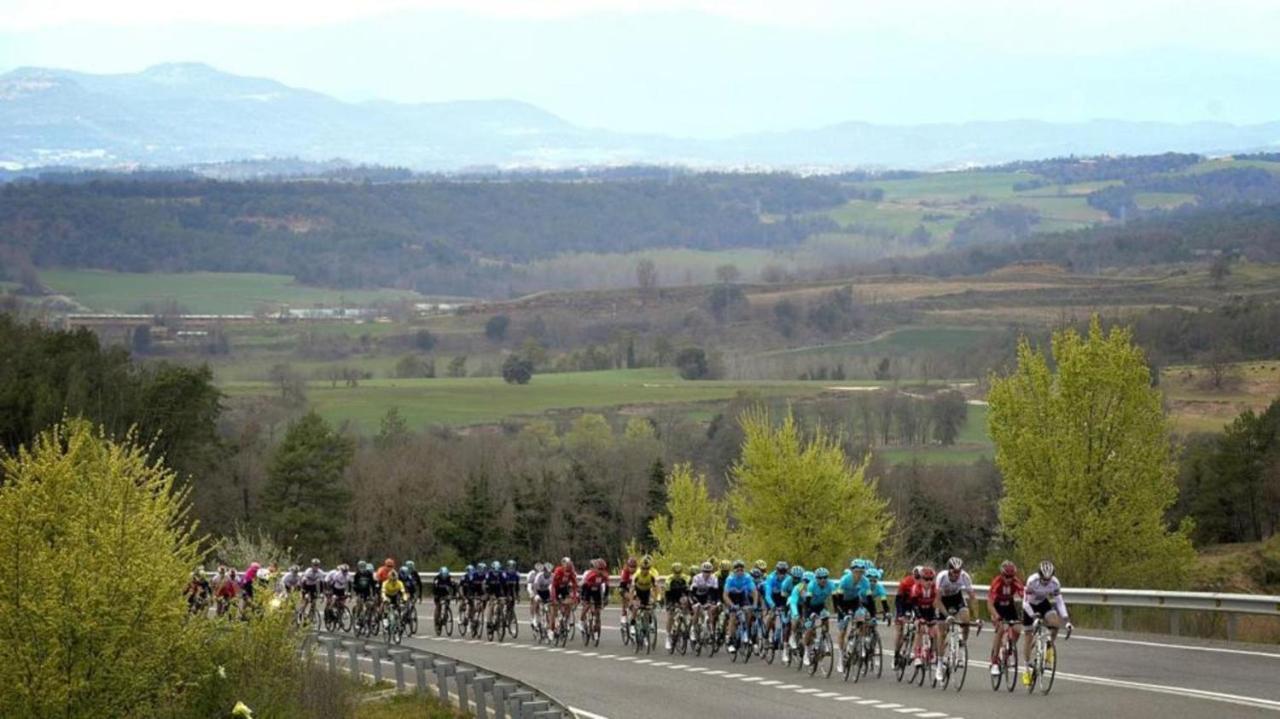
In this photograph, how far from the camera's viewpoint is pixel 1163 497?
169ft

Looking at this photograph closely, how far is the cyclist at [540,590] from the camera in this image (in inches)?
1597

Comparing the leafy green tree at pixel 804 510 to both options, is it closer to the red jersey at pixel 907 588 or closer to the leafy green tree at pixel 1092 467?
the leafy green tree at pixel 1092 467

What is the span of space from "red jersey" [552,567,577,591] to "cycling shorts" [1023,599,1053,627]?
1336cm

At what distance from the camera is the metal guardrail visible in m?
25.3

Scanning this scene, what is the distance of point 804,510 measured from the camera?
196 ft

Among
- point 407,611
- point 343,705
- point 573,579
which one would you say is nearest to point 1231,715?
point 343,705

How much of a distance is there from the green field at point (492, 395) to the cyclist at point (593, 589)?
341ft

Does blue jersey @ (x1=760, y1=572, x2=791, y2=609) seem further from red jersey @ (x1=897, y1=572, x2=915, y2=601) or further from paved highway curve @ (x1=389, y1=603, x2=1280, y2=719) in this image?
red jersey @ (x1=897, y1=572, x2=915, y2=601)

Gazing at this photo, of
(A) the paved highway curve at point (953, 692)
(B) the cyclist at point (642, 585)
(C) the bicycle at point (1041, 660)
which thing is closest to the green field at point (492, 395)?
(B) the cyclist at point (642, 585)

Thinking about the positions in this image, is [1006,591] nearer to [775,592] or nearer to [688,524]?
[775,592]

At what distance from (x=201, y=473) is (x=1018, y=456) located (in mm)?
47385

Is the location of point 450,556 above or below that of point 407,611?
below

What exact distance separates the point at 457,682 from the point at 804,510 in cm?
3065

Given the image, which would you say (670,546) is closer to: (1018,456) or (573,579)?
(1018,456)
